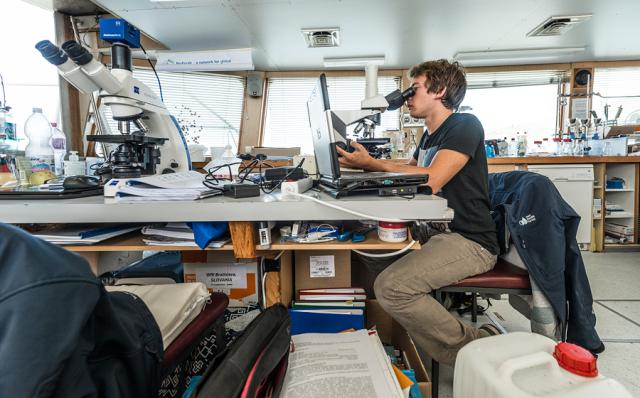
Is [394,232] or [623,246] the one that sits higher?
[394,232]

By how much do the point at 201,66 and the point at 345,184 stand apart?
3.43 meters

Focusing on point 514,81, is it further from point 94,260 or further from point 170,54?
point 94,260

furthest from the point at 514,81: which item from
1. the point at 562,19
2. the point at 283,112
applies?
the point at 283,112

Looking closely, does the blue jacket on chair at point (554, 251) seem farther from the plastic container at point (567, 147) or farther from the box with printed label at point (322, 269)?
the plastic container at point (567, 147)

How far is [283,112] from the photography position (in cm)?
462

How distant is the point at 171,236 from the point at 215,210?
0.64 feet

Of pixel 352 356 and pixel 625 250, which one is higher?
pixel 352 356

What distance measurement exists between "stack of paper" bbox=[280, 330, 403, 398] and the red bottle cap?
35cm

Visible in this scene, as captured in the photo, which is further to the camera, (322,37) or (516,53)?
(516,53)

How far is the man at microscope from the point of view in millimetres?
1137

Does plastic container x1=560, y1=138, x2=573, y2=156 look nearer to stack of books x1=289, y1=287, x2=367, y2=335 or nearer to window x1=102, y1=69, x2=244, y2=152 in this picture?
stack of books x1=289, y1=287, x2=367, y2=335

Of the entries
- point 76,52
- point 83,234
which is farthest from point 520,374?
point 76,52

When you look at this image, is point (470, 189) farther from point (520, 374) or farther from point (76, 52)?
point (76, 52)

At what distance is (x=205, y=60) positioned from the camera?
3.68 m
